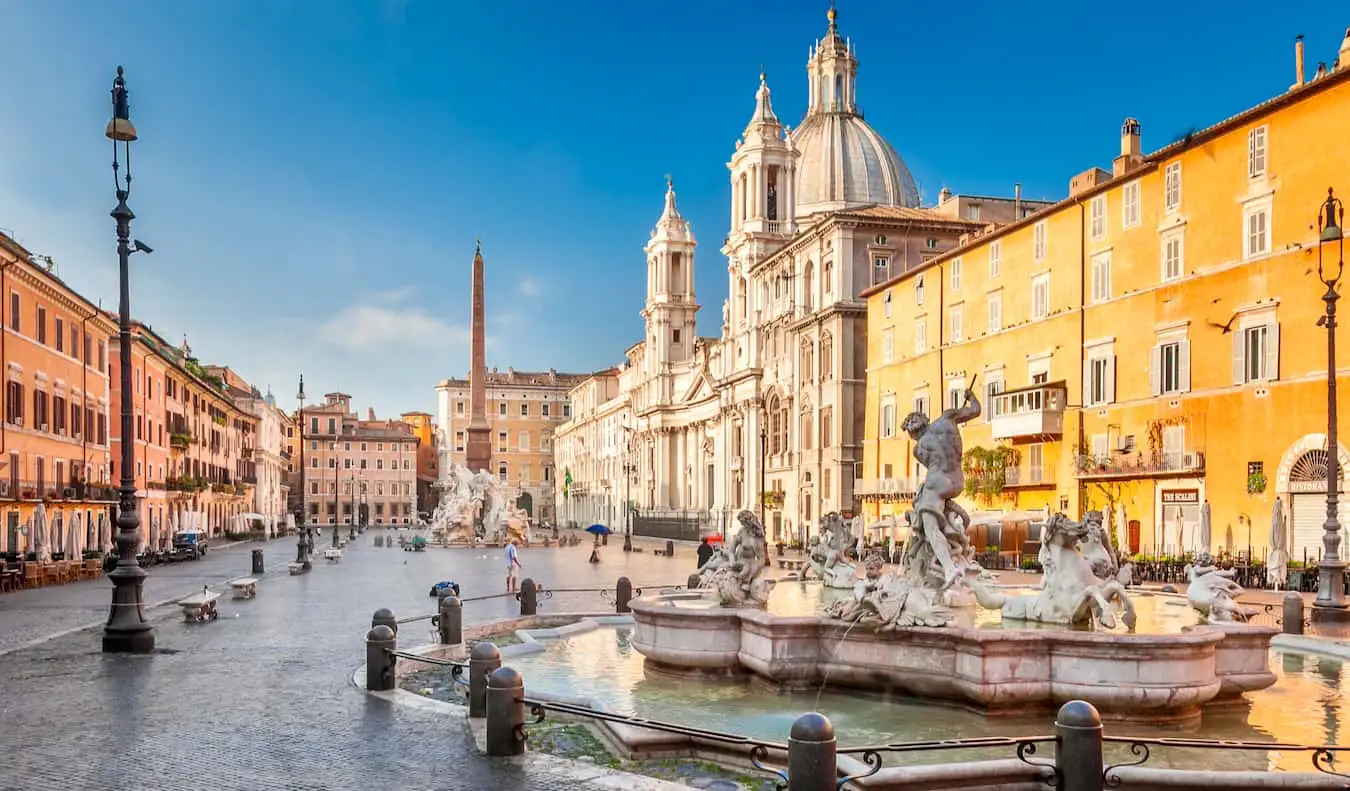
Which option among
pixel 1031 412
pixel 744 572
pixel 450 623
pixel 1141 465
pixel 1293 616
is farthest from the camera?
pixel 1031 412

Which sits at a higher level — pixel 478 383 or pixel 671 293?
pixel 671 293

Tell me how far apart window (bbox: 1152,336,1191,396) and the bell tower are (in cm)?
6778

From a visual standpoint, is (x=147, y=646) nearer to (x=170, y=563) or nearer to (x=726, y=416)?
(x=170, y=563)

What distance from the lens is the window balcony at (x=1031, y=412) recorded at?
137 ft

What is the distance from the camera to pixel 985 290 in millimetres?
47781

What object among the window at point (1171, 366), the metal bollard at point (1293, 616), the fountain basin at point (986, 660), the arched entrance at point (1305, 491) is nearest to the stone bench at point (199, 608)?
the fountain basin at point (986, 660)

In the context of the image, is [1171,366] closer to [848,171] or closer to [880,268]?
[880,268]

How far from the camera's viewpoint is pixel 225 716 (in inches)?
467

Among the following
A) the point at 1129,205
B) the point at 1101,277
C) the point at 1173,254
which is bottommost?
the point at 1101,277

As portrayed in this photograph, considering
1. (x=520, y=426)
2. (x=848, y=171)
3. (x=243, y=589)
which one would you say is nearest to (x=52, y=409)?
(x=243, y=589)

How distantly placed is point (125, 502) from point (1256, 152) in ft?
96.5

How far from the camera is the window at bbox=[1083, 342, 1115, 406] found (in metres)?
39.3

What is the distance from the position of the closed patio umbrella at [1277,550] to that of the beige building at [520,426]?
119540 millimetres

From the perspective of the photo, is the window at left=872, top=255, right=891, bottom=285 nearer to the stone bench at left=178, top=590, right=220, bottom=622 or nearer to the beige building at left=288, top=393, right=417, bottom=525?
the stone bench at left=178, top=590, right=220, bottom=622
